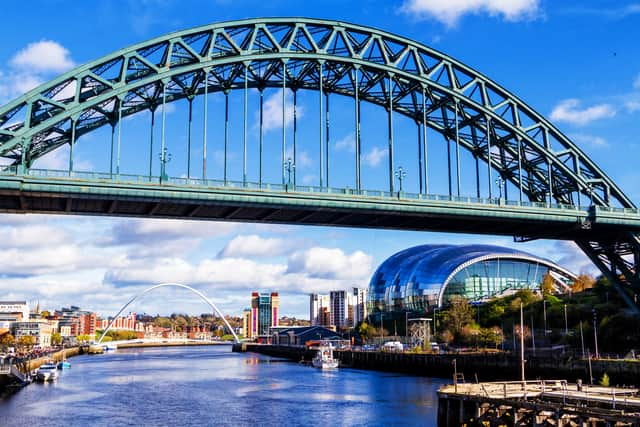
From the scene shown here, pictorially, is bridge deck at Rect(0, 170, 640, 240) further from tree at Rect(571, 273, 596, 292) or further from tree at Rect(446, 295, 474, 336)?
tree at Rect(571, 273, 596, 292)

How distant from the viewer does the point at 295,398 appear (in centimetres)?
5525

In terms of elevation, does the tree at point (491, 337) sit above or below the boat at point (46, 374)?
above

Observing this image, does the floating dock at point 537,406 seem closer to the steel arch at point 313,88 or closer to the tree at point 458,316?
the steel arch at point 313,88

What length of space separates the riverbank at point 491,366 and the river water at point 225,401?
3679mm

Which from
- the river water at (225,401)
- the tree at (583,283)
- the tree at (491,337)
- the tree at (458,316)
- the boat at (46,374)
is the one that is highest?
the tree at (583,283)

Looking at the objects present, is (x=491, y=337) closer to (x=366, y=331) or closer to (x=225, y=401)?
(x=225, y=401)

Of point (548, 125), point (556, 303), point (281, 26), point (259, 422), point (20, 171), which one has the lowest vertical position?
point (259, 422)

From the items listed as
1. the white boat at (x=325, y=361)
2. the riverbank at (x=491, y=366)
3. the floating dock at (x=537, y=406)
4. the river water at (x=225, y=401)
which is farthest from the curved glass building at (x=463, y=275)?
the floating dock at (x=537, y=406)

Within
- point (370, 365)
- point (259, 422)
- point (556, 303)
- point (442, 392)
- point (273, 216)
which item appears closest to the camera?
point (442, 392)

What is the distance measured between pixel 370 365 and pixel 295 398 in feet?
139

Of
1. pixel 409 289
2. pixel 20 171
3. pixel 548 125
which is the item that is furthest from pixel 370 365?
pixel 20 171

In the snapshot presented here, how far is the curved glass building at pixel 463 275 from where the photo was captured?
127m

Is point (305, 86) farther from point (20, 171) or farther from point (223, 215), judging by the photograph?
point (20, 171)

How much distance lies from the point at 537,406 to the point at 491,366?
35007 mm
